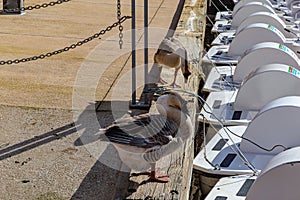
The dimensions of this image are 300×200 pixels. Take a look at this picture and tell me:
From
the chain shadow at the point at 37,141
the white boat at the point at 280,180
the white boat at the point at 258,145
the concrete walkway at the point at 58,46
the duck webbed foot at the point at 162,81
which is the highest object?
the white boat at the point at 280,180

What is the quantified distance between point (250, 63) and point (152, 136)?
262 cm

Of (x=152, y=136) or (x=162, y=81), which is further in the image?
(x=162, y=81)

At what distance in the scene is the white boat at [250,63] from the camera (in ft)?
19.4

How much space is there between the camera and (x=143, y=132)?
148 inches

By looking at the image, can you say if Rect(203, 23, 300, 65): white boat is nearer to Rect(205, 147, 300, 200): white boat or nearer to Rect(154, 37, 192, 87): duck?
Rect(154, 37, 192, 87): duck

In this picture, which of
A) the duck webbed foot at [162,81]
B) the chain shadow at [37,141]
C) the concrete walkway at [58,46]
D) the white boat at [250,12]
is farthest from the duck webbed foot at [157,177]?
the white boat at [250,12]

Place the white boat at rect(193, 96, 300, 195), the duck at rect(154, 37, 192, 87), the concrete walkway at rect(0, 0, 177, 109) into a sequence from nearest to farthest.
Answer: the white boat at rect(193, 96, 300, 195), the duck at rect(154, 37, 192, 87), the concrete walkway at rect(0, 0, 177, 109)

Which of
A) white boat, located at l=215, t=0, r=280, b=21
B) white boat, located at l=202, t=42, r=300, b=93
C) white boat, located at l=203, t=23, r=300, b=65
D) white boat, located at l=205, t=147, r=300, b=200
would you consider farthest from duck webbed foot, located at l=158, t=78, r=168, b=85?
white boat, located at l=215, t=0, r=280, b=21

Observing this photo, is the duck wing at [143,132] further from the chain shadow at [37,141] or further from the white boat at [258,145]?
the chain shadow at [37,141]

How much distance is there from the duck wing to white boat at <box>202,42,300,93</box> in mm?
2296

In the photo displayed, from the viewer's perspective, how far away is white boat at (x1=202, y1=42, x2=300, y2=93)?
591 centimetres

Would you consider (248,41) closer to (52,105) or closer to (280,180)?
(52,105)

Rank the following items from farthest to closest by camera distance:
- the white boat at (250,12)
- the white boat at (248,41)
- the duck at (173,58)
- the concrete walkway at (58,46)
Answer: the white boat at (250,12), the white boat at (248,41), the concrete walkway at (58,46), the duck at (173,58)

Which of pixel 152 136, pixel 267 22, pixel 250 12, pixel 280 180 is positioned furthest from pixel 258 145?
pixel 250 12
